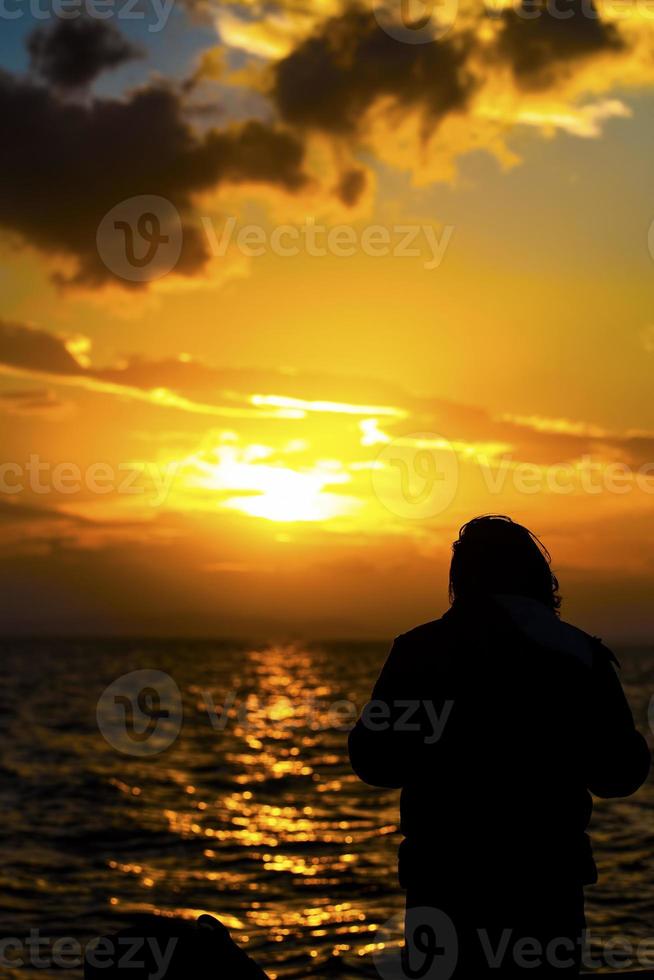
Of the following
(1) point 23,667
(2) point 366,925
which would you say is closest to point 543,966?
(2) point 366,925

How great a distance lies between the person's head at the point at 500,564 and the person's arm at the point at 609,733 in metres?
0.34

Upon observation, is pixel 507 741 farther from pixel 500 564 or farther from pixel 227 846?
pixel 227 846

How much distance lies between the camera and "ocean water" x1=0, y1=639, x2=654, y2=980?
14008mm

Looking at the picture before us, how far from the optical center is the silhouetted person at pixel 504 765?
348 cm

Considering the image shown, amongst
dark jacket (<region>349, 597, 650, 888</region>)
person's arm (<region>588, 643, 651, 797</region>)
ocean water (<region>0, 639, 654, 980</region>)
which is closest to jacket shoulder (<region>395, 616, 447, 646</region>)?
dark jacket (<region>349, 597, 650, 888</region>)

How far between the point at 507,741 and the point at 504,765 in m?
0.08

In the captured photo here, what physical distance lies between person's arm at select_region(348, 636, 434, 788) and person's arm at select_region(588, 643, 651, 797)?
54 centimetres

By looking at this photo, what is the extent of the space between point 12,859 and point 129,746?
19011 mm

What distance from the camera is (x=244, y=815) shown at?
76.2 ft

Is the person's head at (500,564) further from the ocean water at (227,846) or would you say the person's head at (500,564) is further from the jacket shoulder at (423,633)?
the ocean water at (227,846)

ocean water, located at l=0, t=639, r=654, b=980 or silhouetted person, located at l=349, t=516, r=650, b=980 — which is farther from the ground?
silhouetted person, located at l=349, t=516, r=650, b=980

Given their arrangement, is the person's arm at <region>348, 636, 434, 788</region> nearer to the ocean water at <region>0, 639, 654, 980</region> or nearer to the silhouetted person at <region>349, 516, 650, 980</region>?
the silhouetted person at <region>349, 516, 650, 980</region>

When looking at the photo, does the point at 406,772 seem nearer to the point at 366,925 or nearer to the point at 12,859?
the point at 366,925

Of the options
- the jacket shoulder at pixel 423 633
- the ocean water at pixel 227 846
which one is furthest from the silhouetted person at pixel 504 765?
the ocean water at pixel 227 846
